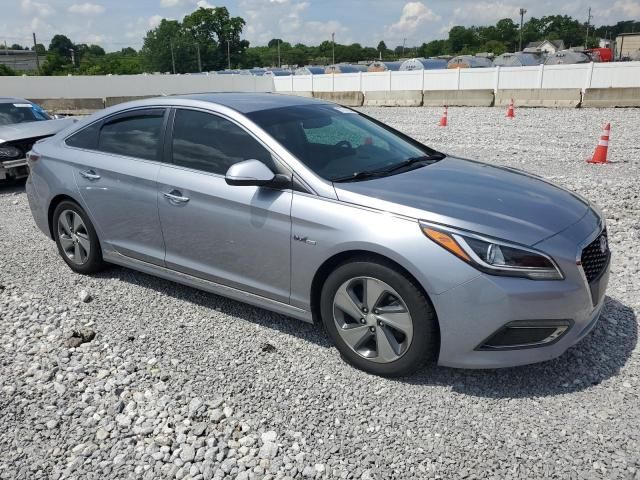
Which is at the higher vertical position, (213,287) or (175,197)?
(175,197)

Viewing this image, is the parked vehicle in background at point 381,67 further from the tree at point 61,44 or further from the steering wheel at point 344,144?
the tree at point 61,44

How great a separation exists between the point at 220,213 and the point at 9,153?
6.80 metres

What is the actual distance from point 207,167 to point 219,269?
0.76m

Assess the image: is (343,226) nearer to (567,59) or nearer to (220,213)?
(220,213)

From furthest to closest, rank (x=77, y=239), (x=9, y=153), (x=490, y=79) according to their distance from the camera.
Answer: (x=490, y=79), (x=9, y=153), (x=77, y=239)

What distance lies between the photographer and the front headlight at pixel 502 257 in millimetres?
2961

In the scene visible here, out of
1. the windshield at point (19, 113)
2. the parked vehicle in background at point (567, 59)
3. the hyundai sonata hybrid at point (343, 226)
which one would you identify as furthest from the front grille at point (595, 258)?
the parked vehicle in background at point (567, 59)

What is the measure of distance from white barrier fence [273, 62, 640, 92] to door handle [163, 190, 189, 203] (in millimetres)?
22884

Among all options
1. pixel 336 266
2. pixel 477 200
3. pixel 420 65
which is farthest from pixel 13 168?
pixel 420 65

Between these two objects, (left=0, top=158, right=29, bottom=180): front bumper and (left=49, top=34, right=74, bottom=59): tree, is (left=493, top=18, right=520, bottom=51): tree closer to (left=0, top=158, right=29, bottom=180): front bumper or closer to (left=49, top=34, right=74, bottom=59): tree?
(left=49, top=34, right=74, bottom=59): tree

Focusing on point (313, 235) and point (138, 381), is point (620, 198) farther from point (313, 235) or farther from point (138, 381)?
point (138, 381)

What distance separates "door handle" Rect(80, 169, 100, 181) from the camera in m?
4.74

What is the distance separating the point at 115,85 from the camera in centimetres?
3181

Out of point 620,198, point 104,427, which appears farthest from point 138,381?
point 620,198
